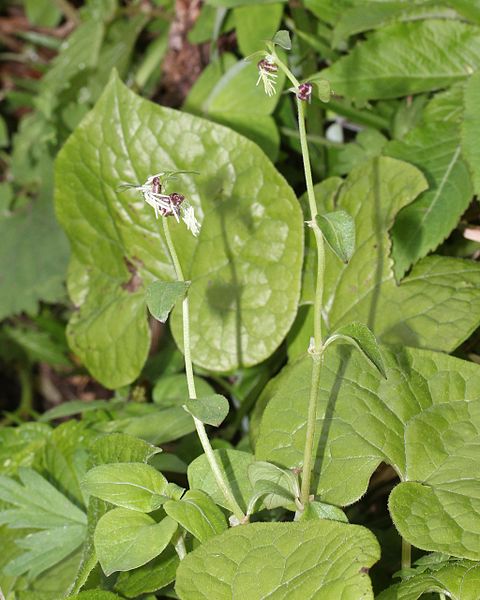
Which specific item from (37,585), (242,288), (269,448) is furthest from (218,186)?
(37,585)

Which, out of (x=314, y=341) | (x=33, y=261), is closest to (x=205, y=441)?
(x=314, y=341)

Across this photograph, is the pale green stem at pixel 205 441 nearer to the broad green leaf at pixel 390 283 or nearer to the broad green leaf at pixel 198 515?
the broad green leaf at pixel 198 515

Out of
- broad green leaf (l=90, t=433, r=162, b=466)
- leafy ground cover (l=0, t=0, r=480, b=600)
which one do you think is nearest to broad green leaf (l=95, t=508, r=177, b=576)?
leafy ground cover (l=0, t=0, r=480, b=600)

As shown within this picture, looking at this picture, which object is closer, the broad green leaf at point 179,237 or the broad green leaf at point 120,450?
the broad green leaf at point 120,450

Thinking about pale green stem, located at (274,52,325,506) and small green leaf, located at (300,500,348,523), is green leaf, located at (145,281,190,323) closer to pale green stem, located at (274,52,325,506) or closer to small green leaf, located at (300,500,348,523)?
pale green stem, located at (274,52,325,506)

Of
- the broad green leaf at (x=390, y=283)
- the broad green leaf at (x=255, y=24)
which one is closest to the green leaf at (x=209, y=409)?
the broad green leaf at (x=390, y=283)
